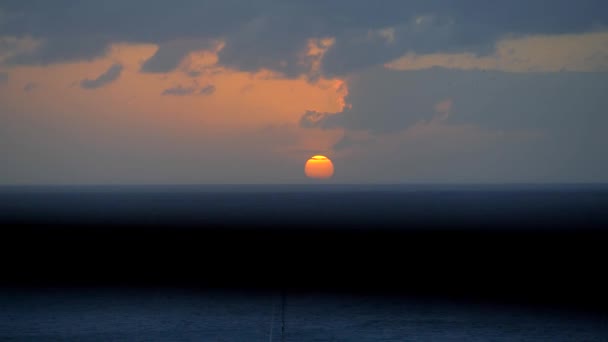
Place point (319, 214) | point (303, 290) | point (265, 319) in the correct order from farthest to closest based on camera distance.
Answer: point (319, 214) → point (303, 290) → point (265, 319)

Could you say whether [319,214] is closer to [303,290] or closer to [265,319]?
[303,290]

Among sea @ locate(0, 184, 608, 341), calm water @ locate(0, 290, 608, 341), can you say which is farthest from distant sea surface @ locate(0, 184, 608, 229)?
calm water @ locate(0, 290, 608, 341)

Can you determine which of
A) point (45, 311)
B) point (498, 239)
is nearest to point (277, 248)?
point (498, 239)

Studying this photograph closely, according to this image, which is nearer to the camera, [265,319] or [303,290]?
[265,319]

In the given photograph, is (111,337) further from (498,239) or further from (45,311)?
(498,239)

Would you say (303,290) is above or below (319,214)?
below

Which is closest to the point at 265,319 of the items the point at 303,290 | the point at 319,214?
the point at 303,290

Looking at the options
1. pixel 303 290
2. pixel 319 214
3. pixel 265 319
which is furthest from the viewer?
pixel 319 214

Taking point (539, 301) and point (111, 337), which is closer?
point (111, 337)
